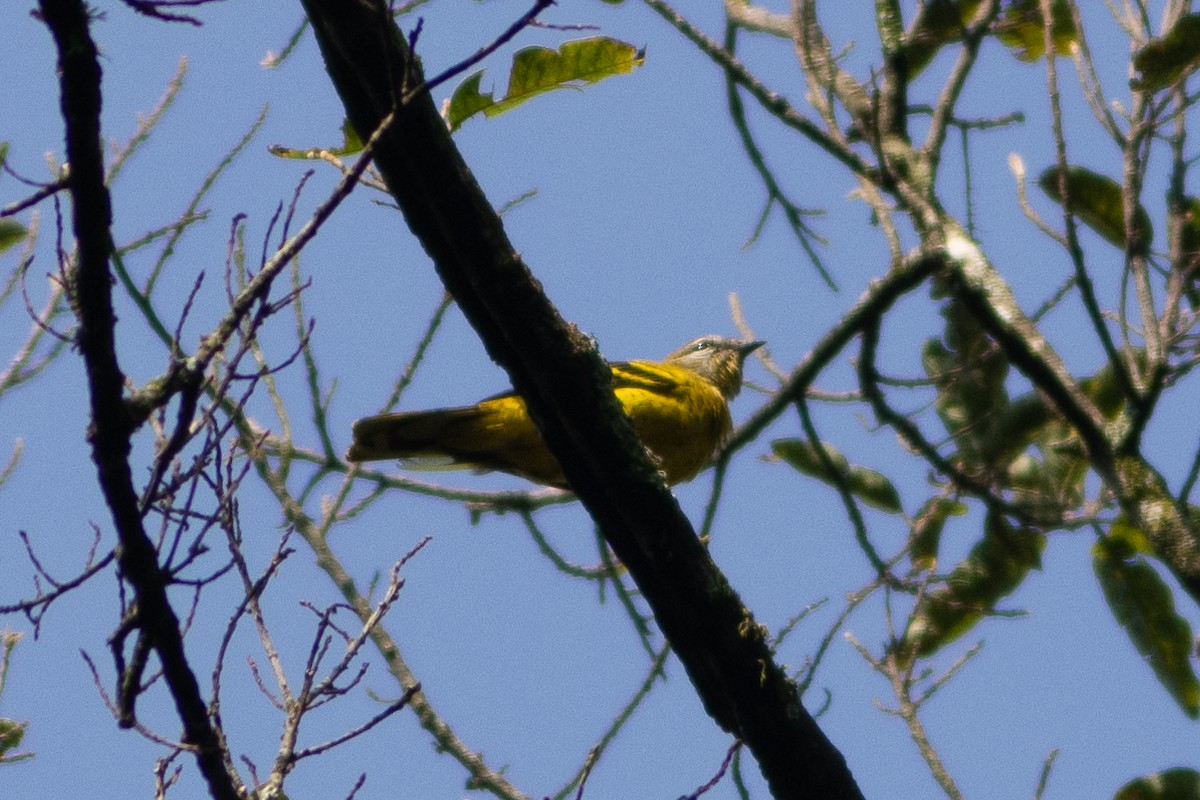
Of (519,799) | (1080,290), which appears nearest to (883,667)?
(519,799)

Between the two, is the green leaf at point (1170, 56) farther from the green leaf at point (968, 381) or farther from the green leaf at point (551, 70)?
the green leaf at point (551, 70)

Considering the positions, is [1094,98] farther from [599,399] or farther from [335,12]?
[335,12]

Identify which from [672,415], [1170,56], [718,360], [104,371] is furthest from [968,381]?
[718,360]

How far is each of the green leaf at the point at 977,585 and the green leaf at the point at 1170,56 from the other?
55.4 inches

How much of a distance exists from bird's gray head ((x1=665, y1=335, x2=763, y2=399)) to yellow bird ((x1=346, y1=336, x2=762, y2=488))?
4.34 feet

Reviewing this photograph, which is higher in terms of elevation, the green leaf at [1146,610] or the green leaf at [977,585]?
the green leaf at [977,585]

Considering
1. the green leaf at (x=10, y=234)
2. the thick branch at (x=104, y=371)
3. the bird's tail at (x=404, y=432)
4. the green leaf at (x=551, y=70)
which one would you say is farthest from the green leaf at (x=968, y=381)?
the green leaf at (x=10, y=234)

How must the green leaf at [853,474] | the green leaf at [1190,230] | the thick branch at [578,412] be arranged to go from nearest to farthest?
1. the thick branch at [578,412]
2. the green leaf at [1190,230]
3. the green leaf at [853,474]

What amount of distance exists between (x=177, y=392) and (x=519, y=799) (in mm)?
2543

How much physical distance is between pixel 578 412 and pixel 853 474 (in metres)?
1.65

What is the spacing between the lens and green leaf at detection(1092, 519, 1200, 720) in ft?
13.2

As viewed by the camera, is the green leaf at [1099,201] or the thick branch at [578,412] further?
the green leaf at [1099,201]

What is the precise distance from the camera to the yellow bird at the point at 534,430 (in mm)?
5516

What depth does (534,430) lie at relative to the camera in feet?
17.9
